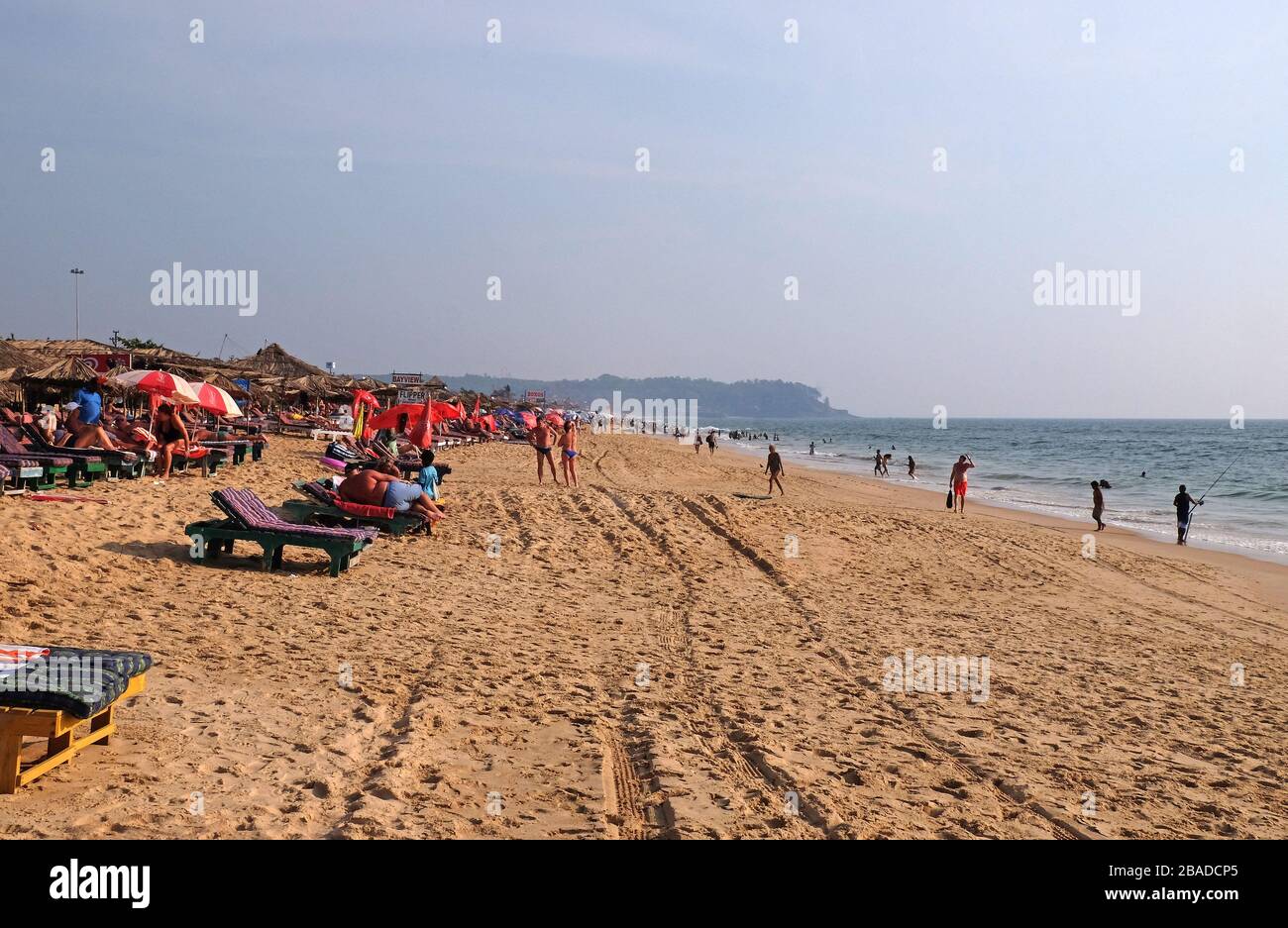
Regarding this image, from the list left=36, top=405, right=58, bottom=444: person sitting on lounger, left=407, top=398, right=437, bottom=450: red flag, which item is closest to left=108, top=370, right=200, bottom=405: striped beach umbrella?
left=36, top=405, right=58, bottom=444: person sitting on lounger

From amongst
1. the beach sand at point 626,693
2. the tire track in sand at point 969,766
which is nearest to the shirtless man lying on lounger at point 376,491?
the beach sand at point 626,693

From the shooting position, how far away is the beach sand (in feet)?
11.8

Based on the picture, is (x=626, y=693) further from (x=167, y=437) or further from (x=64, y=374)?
(x=64, y=374)

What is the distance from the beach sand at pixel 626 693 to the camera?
360cm

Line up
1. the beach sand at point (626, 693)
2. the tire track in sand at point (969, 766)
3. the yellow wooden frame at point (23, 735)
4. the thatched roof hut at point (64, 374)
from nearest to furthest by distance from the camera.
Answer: the yellow wooden frame at point (23, 735) < the beach sand at point (626, 693) < the tire track in sand at point (969, 766) < the thatched roof hut at point (64, 374)

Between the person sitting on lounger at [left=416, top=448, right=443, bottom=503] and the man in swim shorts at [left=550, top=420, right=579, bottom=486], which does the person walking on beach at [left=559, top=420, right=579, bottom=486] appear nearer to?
the man in swim shorts at [left=550, top=420, right=579, bottom=486]

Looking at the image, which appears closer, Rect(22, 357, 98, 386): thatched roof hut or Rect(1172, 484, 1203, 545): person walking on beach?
Rect(1172, 484, 1203, 545): person walking on beach

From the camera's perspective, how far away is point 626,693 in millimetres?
5309

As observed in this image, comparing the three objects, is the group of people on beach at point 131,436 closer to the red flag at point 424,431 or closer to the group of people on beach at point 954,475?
the red flag at point 424,431

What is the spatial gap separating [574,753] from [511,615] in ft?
9.62

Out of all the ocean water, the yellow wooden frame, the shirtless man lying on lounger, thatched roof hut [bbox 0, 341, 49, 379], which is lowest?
the ocean water

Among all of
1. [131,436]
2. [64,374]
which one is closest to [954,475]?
[131,436]
